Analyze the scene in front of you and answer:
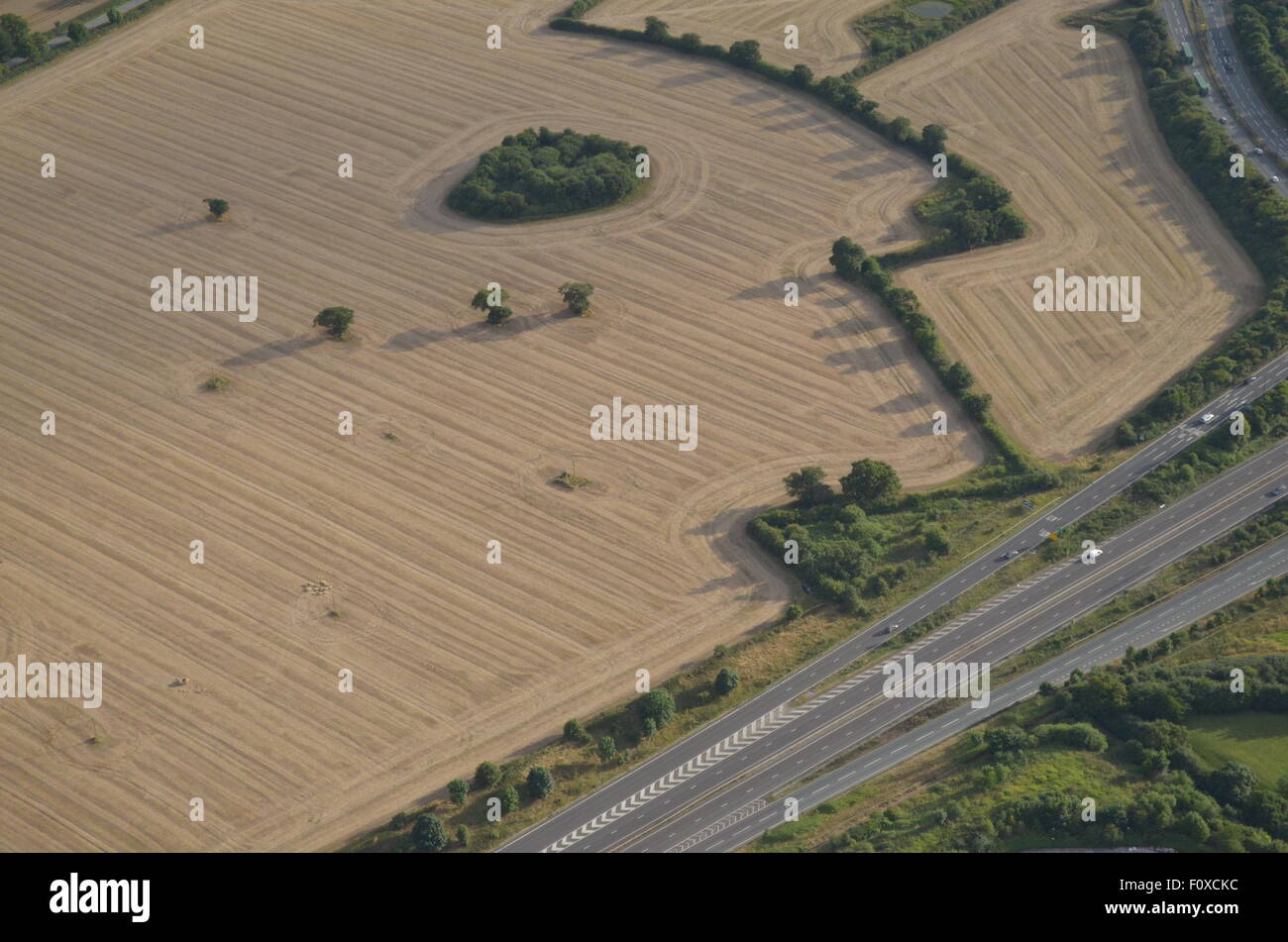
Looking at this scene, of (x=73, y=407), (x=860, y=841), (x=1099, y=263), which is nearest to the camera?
(x=860, y=841)

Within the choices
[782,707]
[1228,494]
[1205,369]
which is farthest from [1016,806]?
[1205,369]

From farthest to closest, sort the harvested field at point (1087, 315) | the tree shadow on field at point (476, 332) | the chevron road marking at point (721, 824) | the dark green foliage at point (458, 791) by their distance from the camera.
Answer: the tree shadow on field at point (476, 332) < the harvested field at point (1087, 315) < the dark green foliage at point (458, 791) < the chevron road marking at point (721, 824)

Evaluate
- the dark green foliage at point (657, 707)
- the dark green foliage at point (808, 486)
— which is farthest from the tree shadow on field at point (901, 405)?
the dark green foliage at point (657, 707)

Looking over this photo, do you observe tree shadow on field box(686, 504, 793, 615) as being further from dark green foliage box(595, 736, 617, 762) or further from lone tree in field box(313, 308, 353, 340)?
lone tree in field box(313, 308, 353, 340)

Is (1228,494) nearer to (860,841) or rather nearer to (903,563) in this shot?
(903,563)

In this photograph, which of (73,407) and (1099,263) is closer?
(73,407)

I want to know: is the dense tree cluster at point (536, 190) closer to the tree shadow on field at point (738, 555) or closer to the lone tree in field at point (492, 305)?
the lone tree in field at point (492, 305)

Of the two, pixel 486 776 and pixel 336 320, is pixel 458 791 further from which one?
pixel 336 320
